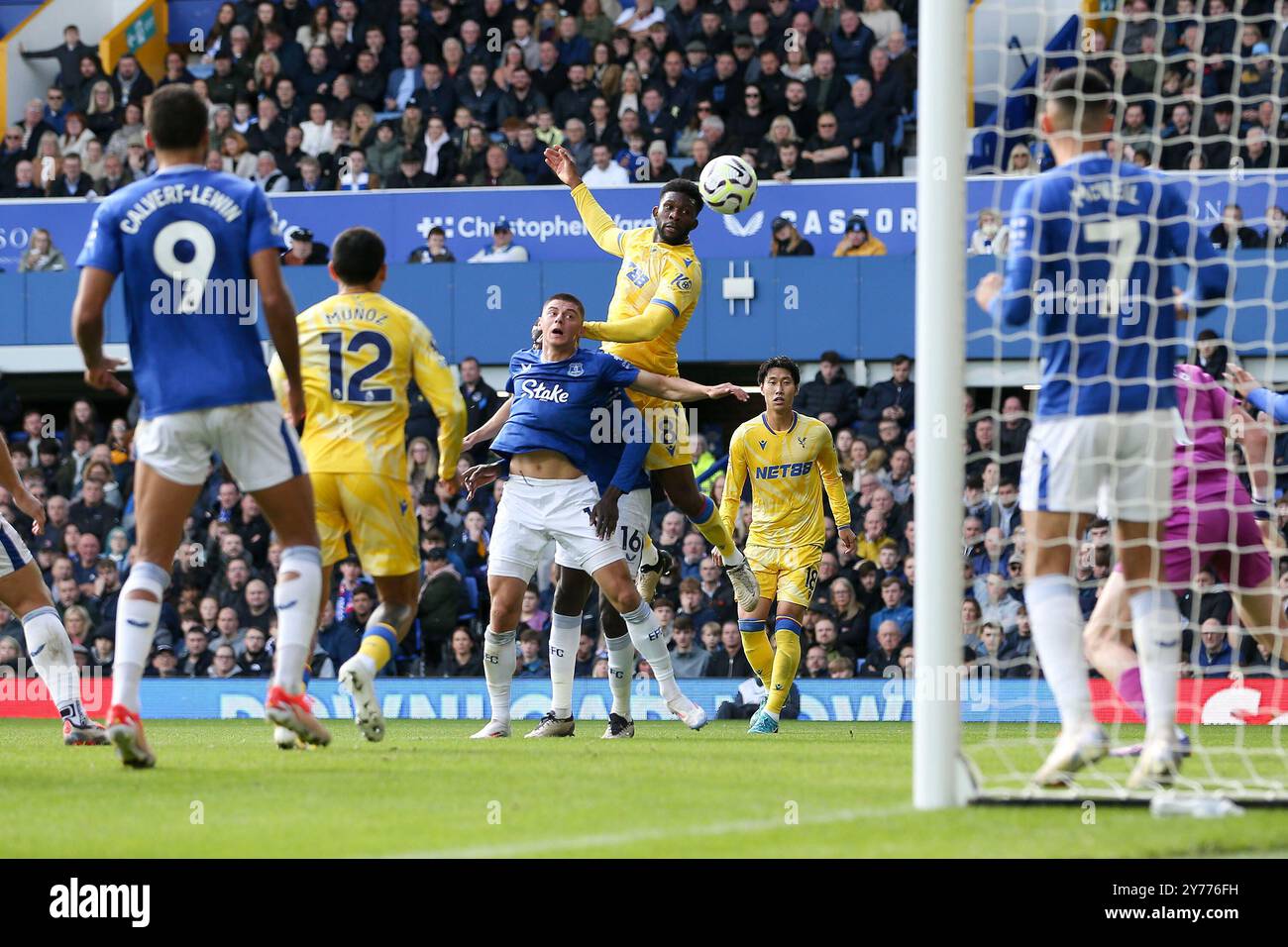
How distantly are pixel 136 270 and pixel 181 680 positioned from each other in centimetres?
897

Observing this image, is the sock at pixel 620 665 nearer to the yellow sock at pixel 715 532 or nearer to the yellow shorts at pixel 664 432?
the yellow sock at pixel 715 532

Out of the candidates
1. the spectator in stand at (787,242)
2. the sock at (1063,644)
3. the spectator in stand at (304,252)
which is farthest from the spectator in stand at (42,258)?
the sock at (1063,644)

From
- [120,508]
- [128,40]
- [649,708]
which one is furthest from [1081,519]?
[128,40]

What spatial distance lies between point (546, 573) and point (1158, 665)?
421 inches

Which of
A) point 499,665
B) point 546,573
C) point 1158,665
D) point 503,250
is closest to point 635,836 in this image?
point 1158,665

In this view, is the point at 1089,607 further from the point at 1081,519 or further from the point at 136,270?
the point at 136,270

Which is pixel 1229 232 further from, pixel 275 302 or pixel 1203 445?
pixel 275 302

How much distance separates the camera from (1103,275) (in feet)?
21.3

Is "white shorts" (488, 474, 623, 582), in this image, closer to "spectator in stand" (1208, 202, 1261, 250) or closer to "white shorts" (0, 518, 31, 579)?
"white shorts" (0, 518, 31, 579)

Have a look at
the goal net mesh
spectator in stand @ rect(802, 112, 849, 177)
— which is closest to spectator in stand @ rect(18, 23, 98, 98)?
spectator in stand @ rect(802, 112, 849, 177)

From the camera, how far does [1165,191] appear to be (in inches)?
256

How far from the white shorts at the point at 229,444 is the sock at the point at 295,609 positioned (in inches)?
14.1

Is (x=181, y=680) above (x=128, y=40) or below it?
below
